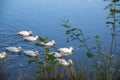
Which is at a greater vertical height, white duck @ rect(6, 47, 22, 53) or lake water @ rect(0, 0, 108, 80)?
lake water @ rect(0, 0, 108, 80)

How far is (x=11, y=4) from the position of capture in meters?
12.2

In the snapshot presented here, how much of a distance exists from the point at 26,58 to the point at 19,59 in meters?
0.17

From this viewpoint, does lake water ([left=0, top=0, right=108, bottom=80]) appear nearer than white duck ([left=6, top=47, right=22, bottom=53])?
No

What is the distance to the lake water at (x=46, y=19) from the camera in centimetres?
763

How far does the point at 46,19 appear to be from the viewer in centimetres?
1016

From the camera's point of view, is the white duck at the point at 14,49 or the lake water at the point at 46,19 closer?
→ the white duck at the point at 14,49

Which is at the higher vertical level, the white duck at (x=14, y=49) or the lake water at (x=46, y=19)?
the lake water at (x=46, y=19)

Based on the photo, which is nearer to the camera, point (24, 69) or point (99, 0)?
point (24, 69)

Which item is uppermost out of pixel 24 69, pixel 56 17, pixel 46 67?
pixel 56 17

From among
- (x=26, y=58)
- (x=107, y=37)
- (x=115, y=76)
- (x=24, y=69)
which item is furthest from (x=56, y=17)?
(x=115, y=76)

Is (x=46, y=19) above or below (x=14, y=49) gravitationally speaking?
above

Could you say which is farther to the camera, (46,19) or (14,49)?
(46,19)

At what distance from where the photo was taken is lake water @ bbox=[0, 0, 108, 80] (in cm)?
763

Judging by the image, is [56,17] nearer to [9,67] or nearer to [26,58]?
[26,58]
